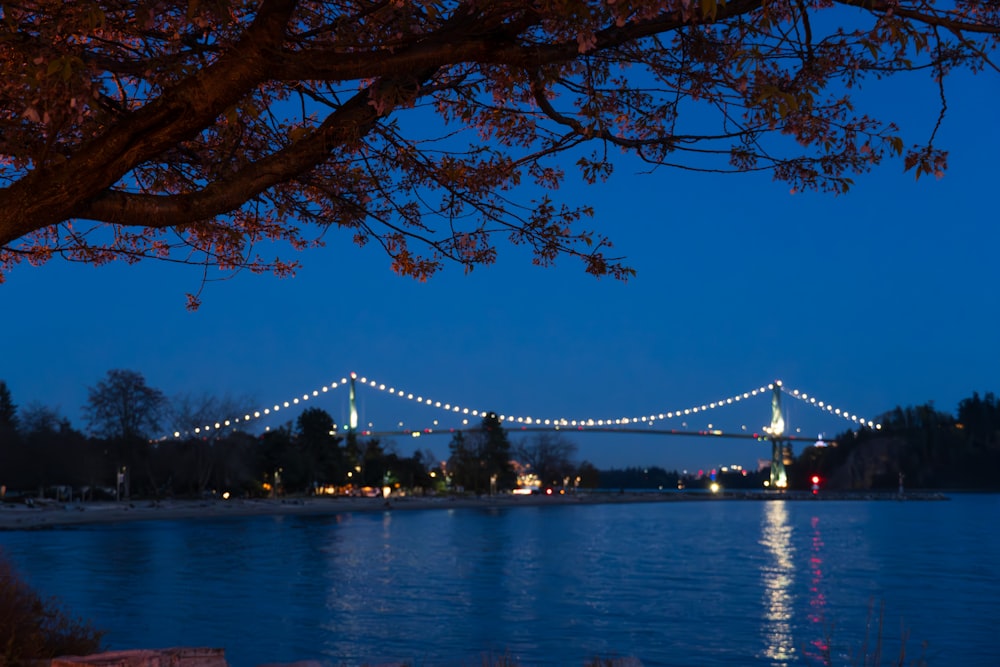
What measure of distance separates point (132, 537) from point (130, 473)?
1080 inches

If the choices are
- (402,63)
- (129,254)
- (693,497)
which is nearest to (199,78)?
(402,63)

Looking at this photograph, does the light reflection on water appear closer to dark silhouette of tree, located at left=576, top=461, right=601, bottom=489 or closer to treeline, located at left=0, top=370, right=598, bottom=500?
treeline, located at left=0, top=370, right=598, bottom=500

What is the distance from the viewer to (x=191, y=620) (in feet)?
76.4

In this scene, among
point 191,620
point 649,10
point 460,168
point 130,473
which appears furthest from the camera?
point 130,473

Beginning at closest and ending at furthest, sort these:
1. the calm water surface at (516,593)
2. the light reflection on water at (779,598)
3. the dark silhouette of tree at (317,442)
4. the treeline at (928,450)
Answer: the calm water surface at (516,593)
the light reflection on water at (779,598)
the dark silhouette of tree at (317,442)
the treeline at (928,450)

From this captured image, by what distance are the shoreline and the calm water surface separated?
2.48 metres

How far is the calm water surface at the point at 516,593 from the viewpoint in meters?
21.2

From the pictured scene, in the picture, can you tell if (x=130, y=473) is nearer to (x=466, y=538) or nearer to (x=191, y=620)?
(x=466, y=538)

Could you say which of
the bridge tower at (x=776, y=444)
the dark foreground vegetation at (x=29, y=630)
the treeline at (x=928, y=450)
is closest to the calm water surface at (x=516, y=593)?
the dark foreground vegetation at (x=29, y=630)

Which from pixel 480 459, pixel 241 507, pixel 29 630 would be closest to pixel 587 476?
pixel 480 459

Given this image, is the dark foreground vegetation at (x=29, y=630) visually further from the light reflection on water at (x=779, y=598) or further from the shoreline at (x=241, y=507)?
the shoreline at (x=241, y=507)

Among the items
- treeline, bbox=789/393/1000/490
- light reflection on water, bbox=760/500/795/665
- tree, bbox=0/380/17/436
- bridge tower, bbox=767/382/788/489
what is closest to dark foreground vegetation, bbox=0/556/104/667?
light reflection on water, bbox=760/500/795/665

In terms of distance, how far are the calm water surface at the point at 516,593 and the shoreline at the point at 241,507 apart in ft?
8.15

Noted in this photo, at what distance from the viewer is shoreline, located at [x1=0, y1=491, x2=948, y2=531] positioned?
5603cm
